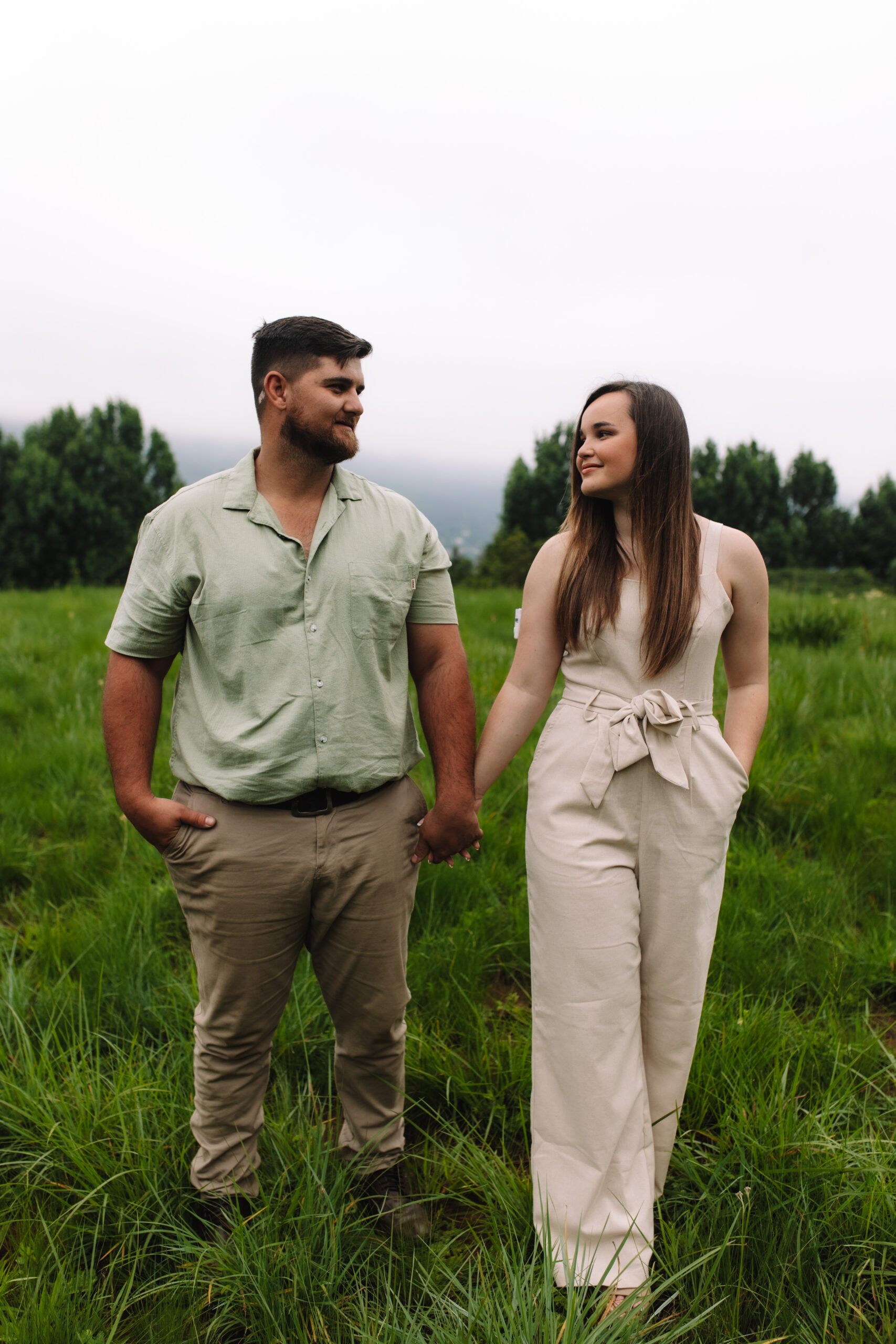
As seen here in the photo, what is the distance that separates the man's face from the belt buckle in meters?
0.86

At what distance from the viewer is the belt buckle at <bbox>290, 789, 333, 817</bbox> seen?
2172mm

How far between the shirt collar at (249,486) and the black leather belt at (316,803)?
0.74m

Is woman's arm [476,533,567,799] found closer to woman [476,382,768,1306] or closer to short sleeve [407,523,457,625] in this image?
woman [476,382,768,1306]

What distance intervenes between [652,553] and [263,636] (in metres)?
0.97

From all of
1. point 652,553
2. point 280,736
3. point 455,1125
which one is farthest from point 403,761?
point 455,1125

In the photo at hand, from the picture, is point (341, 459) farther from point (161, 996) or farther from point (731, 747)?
point (161, 996)

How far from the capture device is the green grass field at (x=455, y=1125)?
1.87m

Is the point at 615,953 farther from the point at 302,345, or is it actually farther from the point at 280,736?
the point at 302,345

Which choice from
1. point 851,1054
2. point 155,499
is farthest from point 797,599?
point 155,499

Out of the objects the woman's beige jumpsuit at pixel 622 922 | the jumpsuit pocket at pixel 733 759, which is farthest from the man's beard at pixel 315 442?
the jumpsuit pocket at pixel 733 759

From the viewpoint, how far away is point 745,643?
2215 millimetres

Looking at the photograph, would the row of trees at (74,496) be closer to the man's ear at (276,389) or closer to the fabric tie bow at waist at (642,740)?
the man's ear at (276,389)

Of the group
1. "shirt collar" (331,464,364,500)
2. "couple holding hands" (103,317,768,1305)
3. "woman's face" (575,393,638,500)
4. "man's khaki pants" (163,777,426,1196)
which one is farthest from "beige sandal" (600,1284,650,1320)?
"shirt collar" (331,464,364,500)

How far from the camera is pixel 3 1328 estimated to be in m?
1.79
